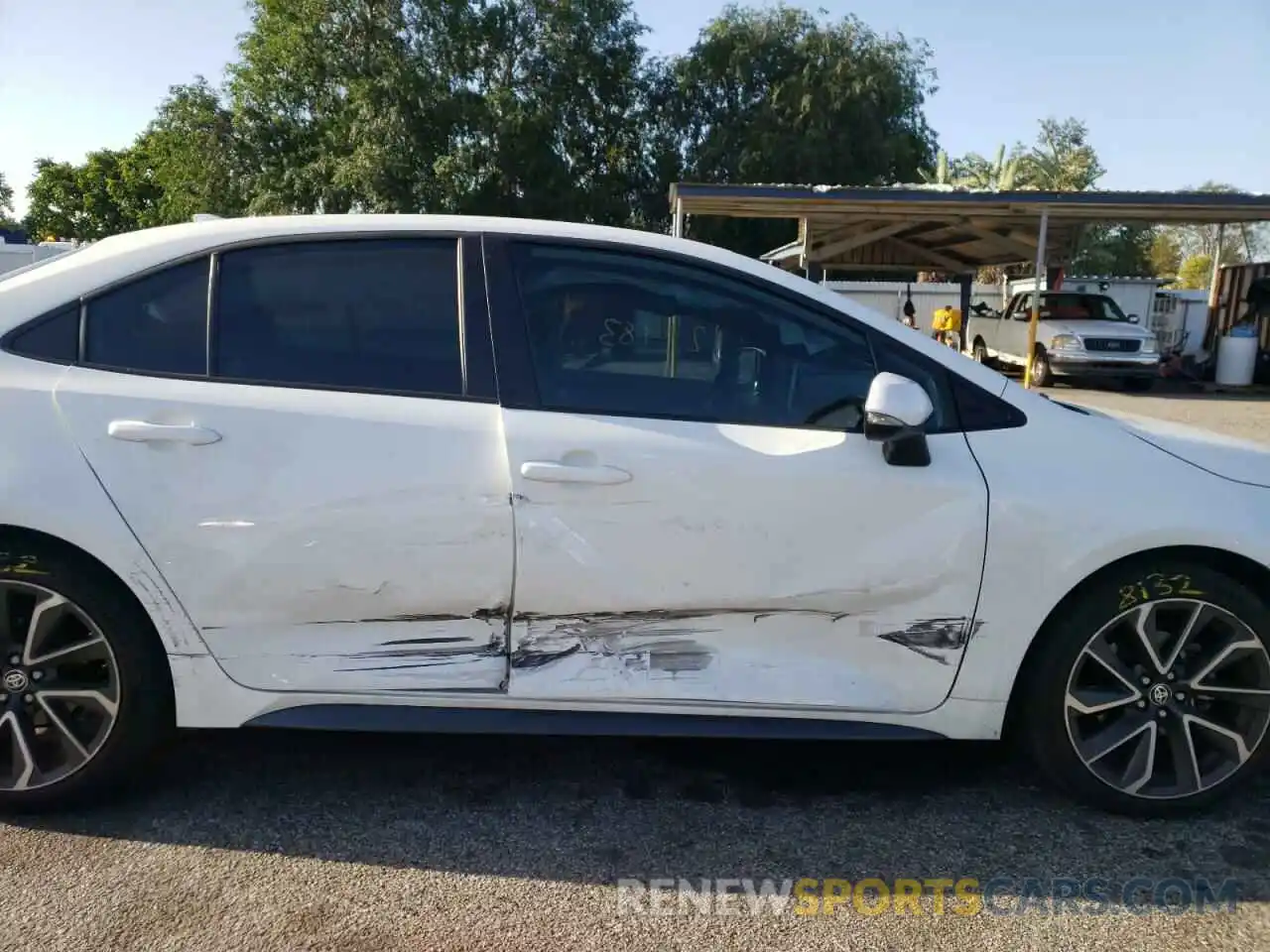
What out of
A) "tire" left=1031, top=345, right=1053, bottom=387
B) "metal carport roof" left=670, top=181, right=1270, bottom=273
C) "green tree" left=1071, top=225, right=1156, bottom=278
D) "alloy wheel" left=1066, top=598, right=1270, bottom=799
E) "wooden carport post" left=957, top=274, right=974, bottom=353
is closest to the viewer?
"alloy wheel" left=1066, top=598, right=1270, bottom=799

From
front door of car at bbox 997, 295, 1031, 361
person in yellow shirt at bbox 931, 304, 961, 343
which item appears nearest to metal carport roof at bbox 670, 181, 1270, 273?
front door of car at bbox 997, 295, 1031, 361

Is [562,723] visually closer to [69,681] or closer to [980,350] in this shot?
[69,681]

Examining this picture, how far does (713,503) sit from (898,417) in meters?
0.53

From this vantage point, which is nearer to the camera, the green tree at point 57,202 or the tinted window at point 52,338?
the tinted window at point 52,338

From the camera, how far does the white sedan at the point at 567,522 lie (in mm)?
2508

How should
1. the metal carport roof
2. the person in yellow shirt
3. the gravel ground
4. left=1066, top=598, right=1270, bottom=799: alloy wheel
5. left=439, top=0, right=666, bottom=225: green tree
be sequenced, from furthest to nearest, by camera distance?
left=439, top=0, right=666, bottom=225: green tree
the person in yellow shirt
the metal carport roof
left=1066, top=598, right=1270, bottom=799: alloy wheel
the gravel ground

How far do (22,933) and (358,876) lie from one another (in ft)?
2.49

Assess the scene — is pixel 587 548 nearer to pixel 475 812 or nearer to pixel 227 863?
pixel 475 812

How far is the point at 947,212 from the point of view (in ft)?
48.0

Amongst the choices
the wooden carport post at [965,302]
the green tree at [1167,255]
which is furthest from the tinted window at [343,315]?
the green tree at [1167,255]

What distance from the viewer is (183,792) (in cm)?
284

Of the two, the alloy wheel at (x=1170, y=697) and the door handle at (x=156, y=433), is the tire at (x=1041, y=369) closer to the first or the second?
the alloy wheel at (x=1170, y=697)

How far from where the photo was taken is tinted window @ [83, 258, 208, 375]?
2.59m

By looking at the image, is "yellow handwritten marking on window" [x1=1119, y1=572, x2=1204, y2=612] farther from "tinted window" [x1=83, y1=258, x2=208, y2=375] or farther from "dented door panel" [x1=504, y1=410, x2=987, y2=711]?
"tinted window" [x1=83, y1=258, x2=208, y2=375]
